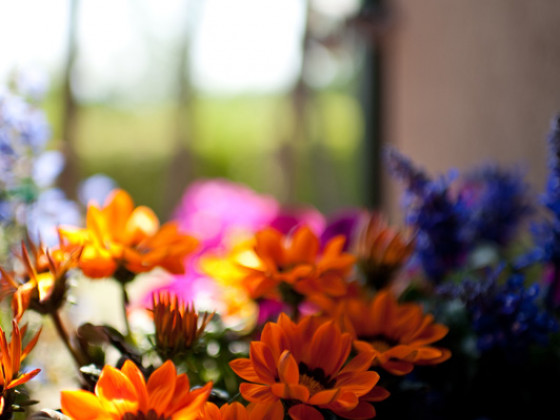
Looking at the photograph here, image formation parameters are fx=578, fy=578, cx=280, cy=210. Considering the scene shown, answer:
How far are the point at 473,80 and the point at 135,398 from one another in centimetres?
72

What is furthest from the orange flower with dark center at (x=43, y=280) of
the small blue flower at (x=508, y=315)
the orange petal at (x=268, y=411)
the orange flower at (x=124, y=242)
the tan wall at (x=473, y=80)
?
the tan wall at (x=473, y=80)

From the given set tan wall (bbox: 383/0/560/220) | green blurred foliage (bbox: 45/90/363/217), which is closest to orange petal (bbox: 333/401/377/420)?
tan wall (bbox: 383/0/560/220)

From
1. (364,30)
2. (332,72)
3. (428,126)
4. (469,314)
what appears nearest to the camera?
(469,314)

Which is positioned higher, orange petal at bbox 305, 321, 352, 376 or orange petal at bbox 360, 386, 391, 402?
orange petal at bbox 305, 321, 352, 376

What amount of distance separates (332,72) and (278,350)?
1473mm

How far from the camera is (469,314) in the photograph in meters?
0.39

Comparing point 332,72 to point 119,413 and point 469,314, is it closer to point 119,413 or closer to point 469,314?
point 469,314

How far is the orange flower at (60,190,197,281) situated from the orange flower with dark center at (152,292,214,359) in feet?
0.15

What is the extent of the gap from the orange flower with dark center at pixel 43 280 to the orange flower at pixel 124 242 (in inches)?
0.6

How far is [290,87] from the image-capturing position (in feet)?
5.95

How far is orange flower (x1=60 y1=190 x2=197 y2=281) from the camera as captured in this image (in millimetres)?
329

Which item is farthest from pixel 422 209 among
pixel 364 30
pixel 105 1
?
pixel 105 1

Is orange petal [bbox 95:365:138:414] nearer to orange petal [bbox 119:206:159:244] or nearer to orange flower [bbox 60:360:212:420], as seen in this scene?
orange flower [bbox 60:360:212:420]

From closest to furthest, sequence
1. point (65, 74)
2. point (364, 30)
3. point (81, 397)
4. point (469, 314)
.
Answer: point (81, 397) → point (469, 314) → point (364, 30) → point (65, 74)
